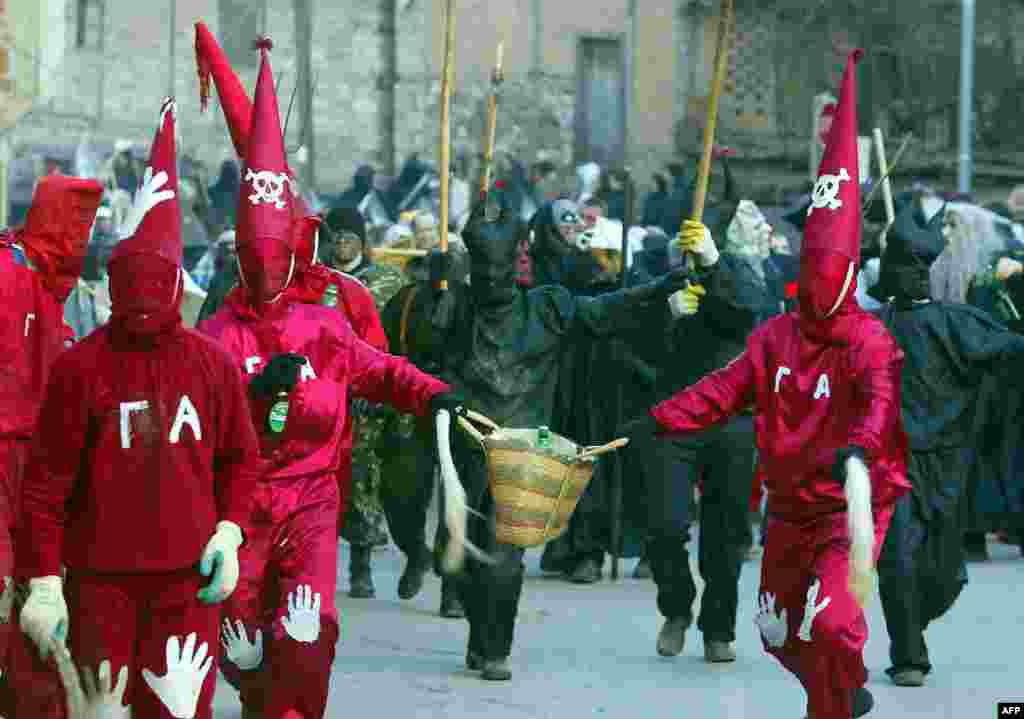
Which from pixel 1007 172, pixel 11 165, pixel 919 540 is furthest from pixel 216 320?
pixel 1007 172

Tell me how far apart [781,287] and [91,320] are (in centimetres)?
488

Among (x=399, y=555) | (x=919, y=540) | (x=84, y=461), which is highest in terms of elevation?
(x=84, y=461)

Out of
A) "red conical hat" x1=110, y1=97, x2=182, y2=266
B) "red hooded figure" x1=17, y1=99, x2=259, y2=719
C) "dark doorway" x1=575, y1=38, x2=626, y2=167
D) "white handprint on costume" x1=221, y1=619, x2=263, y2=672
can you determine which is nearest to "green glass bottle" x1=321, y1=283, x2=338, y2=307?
"white handprint on costume" x1=221, y1=619, x2=263, y2=672

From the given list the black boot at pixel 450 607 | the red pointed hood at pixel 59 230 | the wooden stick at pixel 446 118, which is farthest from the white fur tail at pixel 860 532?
the black boot at pixel 450 607

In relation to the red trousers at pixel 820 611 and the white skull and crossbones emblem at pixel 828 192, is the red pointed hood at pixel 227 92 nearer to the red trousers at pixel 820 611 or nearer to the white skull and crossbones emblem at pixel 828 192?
the white skull and crossbones emblem at pixel 828 192

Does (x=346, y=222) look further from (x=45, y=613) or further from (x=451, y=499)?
(x=45, y=613)

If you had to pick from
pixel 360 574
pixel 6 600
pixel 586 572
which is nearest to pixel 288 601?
pixel 6 600

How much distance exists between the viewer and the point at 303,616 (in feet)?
29.8

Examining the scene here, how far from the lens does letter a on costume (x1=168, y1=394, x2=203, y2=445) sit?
7734 millimetres

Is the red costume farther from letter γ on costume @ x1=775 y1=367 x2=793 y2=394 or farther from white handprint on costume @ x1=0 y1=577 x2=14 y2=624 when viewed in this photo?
letter γ on costume @ x1=775 y1=367 x2=793 y2=394

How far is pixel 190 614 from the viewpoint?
7781mm

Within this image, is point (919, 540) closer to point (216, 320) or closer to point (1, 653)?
point (216, 320)

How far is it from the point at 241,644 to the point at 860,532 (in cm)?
220

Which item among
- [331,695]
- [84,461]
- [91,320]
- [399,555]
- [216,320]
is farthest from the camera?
[91,320]
